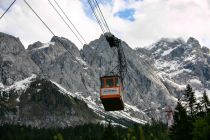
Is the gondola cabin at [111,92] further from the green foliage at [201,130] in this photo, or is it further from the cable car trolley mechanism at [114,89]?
the green foliage at [201,130]

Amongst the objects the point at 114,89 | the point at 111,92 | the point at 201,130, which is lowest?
the point at 201,130

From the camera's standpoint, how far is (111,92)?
1781 inches

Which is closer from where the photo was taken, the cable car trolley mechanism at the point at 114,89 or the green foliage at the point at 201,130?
A: the cable car trolley mechanism at the point at 114,89

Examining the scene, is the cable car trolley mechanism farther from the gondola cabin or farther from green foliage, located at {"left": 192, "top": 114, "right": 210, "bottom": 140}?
green foliage, located at {"left": 192, "top": 114, "right": 210, "bottom": 140}

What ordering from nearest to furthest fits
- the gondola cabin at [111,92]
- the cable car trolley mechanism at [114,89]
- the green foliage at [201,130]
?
the cable car trolley mechanism at [114,89] → the gondola cabin at [111,92] → the green foliage at [201,130]

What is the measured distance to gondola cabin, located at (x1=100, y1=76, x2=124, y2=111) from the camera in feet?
148

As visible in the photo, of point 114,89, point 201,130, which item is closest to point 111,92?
point 114,89

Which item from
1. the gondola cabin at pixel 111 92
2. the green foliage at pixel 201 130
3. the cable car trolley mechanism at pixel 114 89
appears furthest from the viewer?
the green foliage at pixel 201 130

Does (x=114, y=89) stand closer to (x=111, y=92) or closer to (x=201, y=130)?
(x=111, y=92)

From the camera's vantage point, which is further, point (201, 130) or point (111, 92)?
point (201, 130)

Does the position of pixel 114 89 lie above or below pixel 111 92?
above

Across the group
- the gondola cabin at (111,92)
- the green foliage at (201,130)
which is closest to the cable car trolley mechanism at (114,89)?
the gondola cabin at (111,92)

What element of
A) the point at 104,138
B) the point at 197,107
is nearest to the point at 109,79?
the point at 197,107

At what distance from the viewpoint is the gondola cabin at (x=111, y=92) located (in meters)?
45.1
